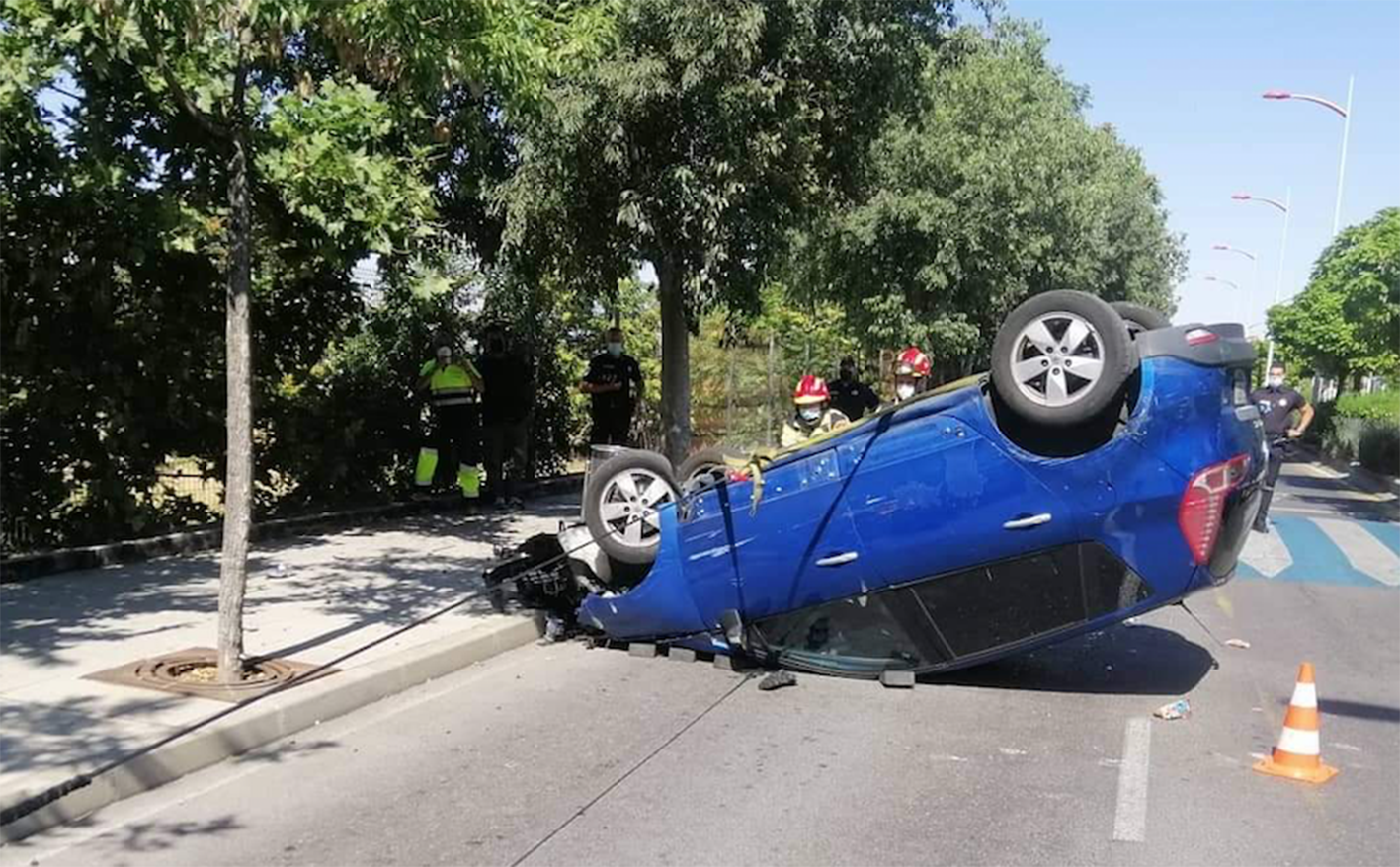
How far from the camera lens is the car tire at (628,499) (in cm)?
717

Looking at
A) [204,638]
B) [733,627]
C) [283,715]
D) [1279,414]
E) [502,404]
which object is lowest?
[283,715]

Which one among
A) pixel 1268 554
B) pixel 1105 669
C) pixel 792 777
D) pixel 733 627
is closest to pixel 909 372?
pixel 1105 669

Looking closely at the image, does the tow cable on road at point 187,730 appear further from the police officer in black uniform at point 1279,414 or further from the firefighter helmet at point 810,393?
the police officer in black uniform at point 1279,414

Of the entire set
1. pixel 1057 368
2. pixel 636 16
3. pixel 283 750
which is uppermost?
pixel 636 16

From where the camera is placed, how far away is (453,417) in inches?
489

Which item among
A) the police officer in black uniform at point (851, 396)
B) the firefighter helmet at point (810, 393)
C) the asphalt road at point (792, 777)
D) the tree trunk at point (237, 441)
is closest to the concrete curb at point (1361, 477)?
the police officer in black uniform at point (851, 396)

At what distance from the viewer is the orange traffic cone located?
16.9ft

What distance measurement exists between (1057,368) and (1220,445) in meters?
0.92

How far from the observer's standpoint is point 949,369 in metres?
30.3

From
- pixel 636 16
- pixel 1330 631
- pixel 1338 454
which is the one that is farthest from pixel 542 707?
pixel 1338 454

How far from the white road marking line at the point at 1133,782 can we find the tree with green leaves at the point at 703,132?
20.3 ft

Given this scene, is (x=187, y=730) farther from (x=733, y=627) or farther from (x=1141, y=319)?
(x=1141, y=319)

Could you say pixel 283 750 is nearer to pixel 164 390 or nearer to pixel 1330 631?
pixel 164 390

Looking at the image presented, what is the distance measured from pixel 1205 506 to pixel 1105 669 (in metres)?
1.76
